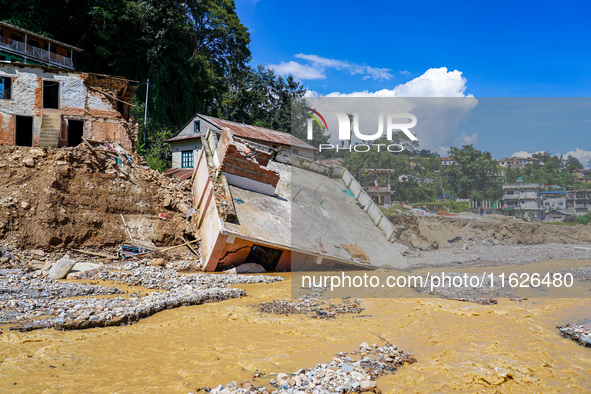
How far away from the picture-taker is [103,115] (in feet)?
53.9

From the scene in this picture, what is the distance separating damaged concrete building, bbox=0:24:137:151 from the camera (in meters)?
15.7

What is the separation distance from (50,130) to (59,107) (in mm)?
1008

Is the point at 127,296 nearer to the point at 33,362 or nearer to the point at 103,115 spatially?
the point at 33,362

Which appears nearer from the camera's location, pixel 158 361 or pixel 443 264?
pixel 158 361

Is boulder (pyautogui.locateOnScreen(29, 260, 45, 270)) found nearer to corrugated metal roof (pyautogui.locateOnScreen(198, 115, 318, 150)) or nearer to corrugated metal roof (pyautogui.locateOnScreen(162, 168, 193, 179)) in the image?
corrugated metal roof (pyautogui.locateOnScreen(162, 168, 193, 179))

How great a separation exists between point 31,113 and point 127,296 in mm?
12064

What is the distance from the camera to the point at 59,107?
52.6ft

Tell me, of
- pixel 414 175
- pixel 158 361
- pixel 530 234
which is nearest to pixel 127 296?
pixel 158 361

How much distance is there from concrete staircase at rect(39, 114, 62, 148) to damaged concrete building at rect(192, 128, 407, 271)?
6.04 metres

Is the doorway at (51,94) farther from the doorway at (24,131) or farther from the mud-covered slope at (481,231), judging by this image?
the mud-covered slope at (481,231)

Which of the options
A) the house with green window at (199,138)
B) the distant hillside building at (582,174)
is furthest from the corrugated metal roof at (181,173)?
the distant hillside building at (582,174)

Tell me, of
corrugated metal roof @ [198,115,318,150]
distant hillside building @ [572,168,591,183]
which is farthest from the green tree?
corrugated metal roof @ [198,115,318,150]

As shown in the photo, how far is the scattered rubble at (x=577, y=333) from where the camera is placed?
564 centimetres

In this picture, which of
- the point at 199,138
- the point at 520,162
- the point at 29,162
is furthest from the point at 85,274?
the point at 520,162
